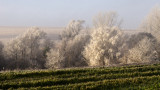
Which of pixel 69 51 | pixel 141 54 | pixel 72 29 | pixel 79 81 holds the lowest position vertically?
pixel 69 51

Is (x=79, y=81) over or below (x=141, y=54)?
over

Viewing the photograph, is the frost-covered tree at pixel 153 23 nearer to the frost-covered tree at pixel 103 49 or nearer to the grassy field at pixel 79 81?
the frost-covered tree at pixel 103 49

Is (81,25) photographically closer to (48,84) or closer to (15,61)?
(15,61)

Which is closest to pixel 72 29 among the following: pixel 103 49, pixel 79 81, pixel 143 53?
pixel 103 49

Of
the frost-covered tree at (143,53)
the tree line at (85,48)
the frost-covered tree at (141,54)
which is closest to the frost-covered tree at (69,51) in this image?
the tree line at (85,48)

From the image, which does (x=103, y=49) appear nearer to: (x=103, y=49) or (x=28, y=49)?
(x=103, y=49)

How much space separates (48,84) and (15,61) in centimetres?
4476

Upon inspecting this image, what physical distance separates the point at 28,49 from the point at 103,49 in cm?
2496

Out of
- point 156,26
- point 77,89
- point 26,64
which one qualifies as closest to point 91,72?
point 77,89

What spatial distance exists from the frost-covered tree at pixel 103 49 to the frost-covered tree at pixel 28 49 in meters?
14.7

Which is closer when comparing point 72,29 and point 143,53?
point 143,53

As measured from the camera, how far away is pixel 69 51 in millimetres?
62500

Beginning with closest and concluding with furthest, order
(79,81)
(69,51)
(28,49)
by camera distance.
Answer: (79,81) → (69,51) → (28,49)

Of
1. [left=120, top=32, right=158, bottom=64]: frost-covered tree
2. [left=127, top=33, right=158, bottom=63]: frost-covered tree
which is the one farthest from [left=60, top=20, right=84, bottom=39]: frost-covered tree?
[left=127, top=33, right=158, bottom=63]: frost-covered tree
